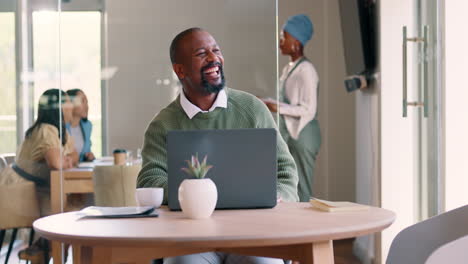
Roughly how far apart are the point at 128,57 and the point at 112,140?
42 cm

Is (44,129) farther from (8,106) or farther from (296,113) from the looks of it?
(296,113)

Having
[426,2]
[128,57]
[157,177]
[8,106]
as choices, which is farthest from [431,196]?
[8,106]

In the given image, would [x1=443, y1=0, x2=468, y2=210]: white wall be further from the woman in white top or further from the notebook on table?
the notebook on table

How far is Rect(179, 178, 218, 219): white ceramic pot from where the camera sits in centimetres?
209

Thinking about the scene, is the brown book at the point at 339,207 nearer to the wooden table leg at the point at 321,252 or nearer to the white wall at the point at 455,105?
the wooden table leg at the point at 321,252

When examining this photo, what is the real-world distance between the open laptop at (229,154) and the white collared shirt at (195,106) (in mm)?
576

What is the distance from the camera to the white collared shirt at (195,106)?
277 cm

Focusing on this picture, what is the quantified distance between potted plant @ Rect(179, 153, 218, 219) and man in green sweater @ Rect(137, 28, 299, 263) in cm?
54

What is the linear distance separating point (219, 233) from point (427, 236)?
79cm

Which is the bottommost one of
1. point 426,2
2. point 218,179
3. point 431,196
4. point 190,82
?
point 431,196

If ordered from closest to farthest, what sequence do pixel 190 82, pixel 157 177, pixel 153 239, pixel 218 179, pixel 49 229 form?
pixel 153 239 → pixel 49 229 → pixel 218 179 → pixel 157 177 → pixel 190 82

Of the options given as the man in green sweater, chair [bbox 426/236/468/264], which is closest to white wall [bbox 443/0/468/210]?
the man in green sweater

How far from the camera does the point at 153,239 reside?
178cm

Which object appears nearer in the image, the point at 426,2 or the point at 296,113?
the point at 426,2
